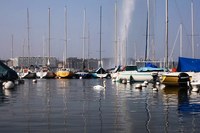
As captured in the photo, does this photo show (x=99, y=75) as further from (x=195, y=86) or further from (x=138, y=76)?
(x=195, y=86)

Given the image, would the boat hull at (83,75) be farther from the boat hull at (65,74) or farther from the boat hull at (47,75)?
the boat hull at (47,75)

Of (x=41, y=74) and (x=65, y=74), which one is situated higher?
(x=65, y=74)

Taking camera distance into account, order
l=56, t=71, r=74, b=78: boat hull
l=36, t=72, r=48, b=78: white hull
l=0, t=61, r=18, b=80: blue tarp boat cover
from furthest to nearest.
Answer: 1. l=36, t=72, r=48, b=78: white hull
2. l=56, t=71, r=74, b=78: boat hull
3. l=0, t=61, r=18, b=80: blue tarp boat cover

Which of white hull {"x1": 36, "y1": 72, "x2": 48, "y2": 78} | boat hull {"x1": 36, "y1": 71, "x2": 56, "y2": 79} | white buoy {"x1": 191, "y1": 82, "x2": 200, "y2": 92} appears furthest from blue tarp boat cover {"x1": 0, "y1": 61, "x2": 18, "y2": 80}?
white hull {"x1": 36, "y1": 72, "x2": 48, "y2": 78}

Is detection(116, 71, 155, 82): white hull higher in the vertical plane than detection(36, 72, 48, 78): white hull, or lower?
higher

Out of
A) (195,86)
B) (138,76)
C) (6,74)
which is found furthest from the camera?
(6,74)

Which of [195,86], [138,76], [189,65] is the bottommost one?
[195,86]

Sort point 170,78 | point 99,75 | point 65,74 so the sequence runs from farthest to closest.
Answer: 1. point 99,75
2. point 65,74
3. point 170,78

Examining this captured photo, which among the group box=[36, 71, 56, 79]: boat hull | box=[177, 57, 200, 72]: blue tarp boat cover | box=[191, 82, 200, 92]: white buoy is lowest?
box=[36, 71, 56, 79]: boat hull

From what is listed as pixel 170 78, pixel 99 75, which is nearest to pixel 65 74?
pixel 99 75

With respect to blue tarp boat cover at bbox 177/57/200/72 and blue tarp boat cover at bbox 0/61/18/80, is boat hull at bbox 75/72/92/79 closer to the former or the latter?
blue tarp boat cover at bbox 0/61/18/80

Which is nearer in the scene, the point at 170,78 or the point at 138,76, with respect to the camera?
the point at 170,78

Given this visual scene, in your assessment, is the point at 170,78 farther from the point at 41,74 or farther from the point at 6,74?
the point at 41,74

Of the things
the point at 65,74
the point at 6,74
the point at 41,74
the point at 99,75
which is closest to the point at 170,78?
the point at 6,74
